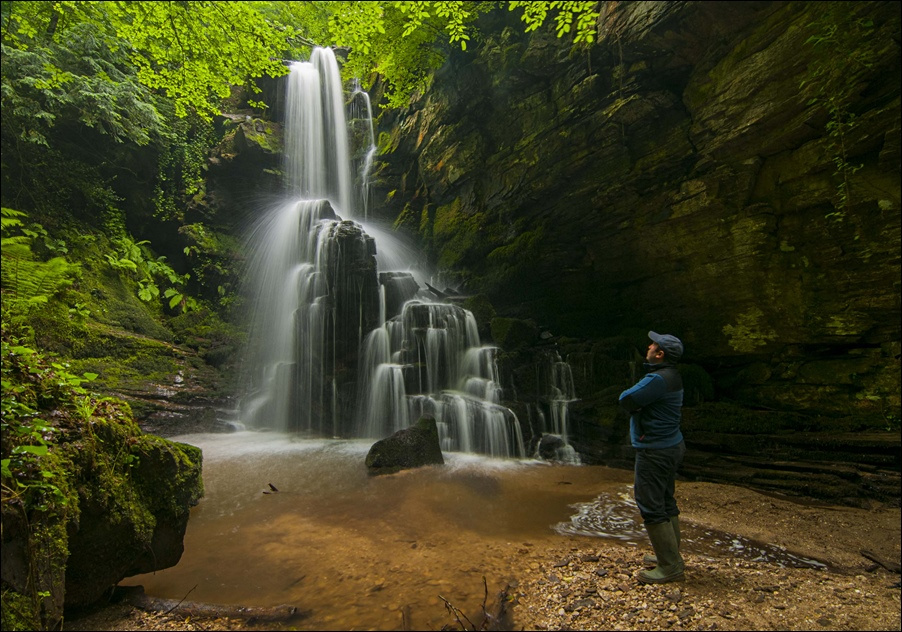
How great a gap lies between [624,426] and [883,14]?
26.2 ft

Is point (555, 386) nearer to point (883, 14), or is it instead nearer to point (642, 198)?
point (642, 198)

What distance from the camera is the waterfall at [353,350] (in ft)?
33.2

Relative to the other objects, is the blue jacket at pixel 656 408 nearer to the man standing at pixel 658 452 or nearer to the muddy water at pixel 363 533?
the man standing at pixel 658 452

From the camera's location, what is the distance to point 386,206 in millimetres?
18297

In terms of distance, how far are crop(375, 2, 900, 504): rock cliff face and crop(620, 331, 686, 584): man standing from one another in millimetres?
5637

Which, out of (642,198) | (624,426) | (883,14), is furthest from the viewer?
(642,198)

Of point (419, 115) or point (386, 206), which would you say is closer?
point (419, 115)

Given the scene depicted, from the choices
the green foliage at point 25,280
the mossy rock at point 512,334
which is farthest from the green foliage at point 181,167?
the green foliage at point 25,280

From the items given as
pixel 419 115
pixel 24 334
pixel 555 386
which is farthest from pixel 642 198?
pixel 24 334

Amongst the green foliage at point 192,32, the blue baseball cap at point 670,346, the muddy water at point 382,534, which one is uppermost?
the green foliage at point 192,32

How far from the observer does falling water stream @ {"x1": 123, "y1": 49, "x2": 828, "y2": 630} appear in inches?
131

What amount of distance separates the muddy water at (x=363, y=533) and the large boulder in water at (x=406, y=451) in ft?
0.90

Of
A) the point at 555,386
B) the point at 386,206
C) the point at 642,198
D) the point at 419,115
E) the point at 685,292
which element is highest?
the point at 419,115

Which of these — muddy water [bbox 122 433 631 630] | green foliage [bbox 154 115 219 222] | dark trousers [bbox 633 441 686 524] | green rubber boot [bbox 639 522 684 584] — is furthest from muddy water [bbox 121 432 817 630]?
green foliage [bbox 154 115 219 222]
